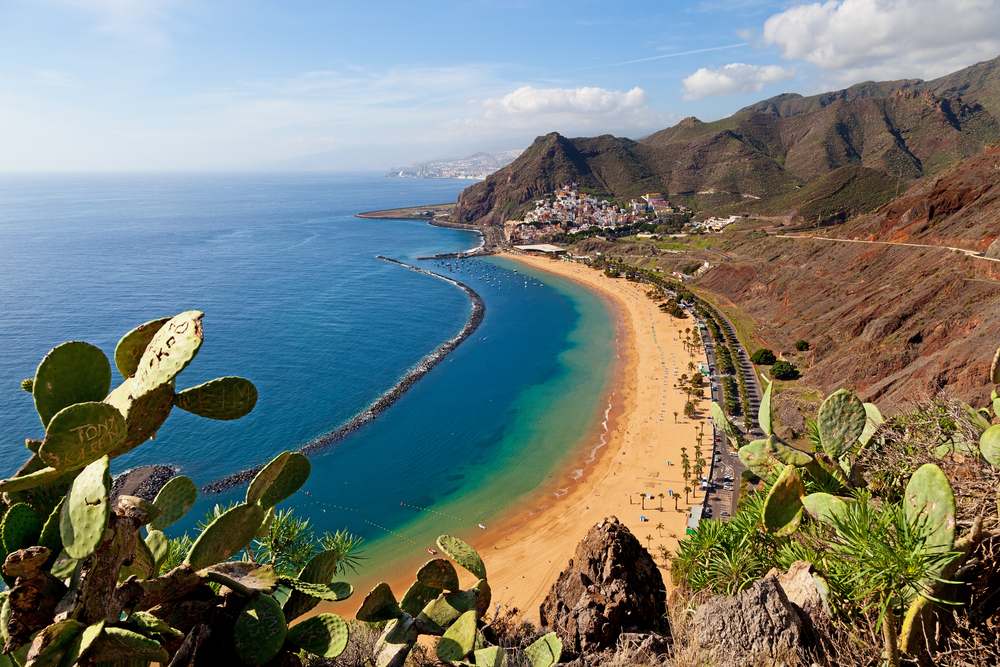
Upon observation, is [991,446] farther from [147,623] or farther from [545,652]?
[147,623]

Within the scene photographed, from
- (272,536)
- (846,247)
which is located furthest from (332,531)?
(846,247)

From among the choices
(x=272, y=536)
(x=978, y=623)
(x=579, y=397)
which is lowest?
(x=579, y=397)

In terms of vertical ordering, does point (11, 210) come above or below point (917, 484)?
above

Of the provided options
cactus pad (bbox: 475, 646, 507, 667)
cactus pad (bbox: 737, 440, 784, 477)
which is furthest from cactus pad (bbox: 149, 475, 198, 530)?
cactus pad (bbox: 737, 440, 784, 477)

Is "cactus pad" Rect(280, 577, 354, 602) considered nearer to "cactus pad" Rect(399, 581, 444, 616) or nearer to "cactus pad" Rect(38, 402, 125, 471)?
"cactus pad" Rect(399, 581, 444, 616)

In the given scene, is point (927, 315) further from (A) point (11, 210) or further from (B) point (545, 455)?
(A) point (11, 210)
